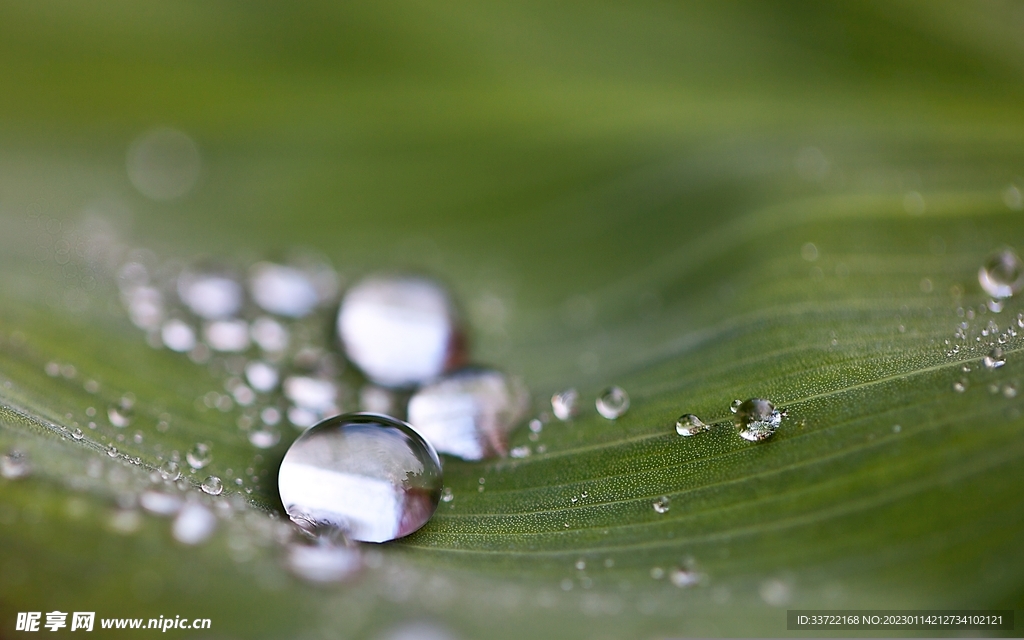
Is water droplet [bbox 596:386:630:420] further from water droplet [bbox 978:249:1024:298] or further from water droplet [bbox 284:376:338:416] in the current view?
water droplet [bbox 978:249:1024:298]

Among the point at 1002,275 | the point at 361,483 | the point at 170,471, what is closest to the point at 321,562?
the point at 361,483

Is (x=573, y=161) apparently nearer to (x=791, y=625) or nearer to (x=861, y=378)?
(x=861, y=378)

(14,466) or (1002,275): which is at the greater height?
(1002,275)

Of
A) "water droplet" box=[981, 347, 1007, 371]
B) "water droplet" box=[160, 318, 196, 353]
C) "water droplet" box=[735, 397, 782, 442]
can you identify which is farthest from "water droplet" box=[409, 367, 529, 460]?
"water droplet" box=[981, 347, 1007, 371]

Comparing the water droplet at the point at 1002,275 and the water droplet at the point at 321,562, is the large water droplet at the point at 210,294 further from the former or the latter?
the water droplet at the point at 1002,275

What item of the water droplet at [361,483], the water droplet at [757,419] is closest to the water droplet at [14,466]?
the water droplet at [361,483]

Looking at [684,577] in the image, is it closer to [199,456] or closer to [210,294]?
[199,456]
